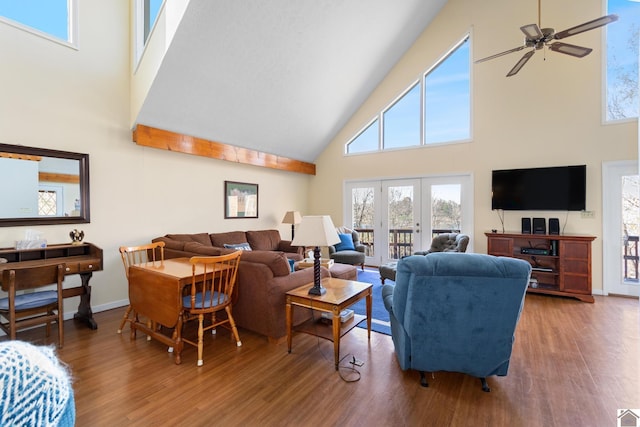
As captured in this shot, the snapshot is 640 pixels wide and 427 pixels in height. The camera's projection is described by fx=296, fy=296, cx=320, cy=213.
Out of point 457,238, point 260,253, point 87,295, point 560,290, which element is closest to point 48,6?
point 87,295

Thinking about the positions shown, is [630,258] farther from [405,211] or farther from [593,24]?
[593,24]

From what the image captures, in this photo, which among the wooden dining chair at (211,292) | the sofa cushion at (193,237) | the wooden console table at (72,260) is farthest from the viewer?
the sofa cushion at (193,237)

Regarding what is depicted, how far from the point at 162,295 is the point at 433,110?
5473mm

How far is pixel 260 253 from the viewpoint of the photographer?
9.68 ft

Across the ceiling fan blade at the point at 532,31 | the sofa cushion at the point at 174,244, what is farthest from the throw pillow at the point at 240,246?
the ceiling fan blade at the point at 532,31

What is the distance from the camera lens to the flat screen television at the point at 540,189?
174 inches

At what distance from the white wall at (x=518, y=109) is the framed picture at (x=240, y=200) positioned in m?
2.81

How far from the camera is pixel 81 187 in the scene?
3.58 metres

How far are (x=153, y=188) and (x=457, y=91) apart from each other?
547 centimetres

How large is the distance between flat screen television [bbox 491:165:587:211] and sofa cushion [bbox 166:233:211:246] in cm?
482

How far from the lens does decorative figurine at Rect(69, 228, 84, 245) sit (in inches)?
134

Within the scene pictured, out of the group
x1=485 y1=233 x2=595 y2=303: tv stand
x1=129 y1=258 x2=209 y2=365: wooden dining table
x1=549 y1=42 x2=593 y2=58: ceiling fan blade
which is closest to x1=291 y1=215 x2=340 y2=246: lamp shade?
x1=129 y1=258 x2=209 y2=365: wooden dining table

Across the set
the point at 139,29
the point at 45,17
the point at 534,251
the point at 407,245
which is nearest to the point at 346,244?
the point at 407,245

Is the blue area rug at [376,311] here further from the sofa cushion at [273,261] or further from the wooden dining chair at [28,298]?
the wooden dining chair at [28,298]
